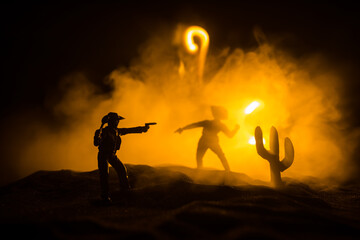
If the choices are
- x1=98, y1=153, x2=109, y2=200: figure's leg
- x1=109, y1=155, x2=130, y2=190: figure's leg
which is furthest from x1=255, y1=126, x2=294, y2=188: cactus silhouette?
x1=98, y1=153, x2=109, y2=200: figure's leg

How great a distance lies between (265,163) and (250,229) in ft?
30.2

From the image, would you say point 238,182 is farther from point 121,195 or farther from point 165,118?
point 165,118

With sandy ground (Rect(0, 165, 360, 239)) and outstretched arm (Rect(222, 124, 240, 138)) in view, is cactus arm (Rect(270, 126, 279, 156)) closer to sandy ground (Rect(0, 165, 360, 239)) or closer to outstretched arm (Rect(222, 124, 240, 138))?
sandy ground (Rect(0, 165, 360, 239))

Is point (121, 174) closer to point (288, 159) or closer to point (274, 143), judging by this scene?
point (274, 143)

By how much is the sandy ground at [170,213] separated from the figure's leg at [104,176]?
8.1 inches

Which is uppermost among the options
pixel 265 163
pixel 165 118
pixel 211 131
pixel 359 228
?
pixel 165 118

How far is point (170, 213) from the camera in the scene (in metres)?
3.54

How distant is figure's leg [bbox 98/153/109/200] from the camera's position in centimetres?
473

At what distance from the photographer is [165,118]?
13.1 m

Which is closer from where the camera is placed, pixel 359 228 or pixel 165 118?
pixel 359 228

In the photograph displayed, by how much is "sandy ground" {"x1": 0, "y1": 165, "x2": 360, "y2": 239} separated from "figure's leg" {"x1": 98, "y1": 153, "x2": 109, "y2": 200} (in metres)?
0.20

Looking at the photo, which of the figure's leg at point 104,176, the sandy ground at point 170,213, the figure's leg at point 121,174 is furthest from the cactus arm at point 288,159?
the figure's leg at point 104,176

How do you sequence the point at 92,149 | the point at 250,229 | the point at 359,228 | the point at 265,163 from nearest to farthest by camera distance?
the point at 250,229 → the point at 359,228 → the point at 265,163 → the point at 92,149

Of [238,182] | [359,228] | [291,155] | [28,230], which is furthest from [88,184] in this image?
[359,228]
